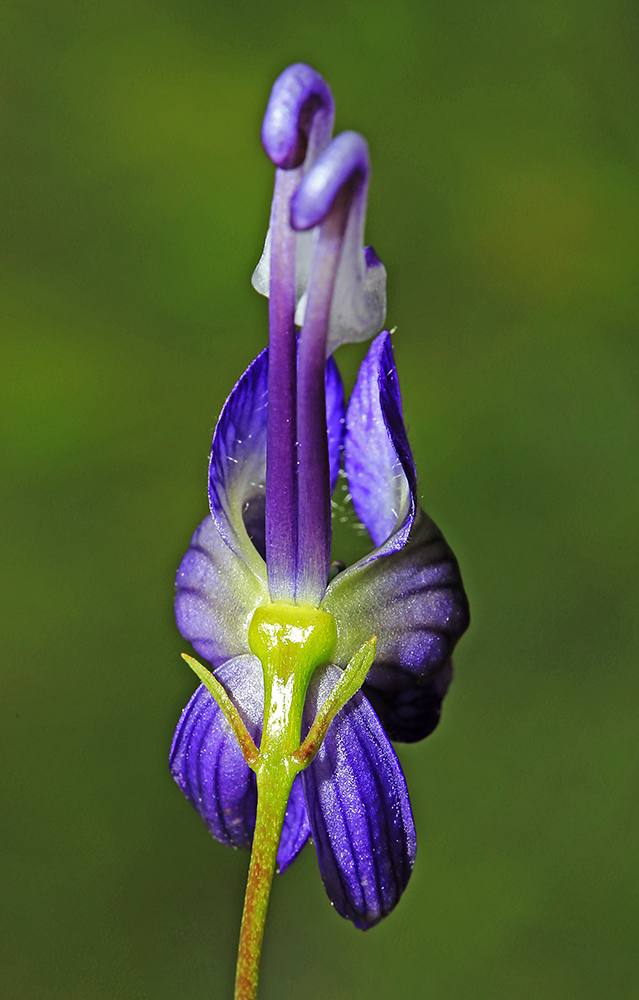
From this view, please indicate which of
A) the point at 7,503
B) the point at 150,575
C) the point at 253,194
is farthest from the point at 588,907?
the point at 253,194

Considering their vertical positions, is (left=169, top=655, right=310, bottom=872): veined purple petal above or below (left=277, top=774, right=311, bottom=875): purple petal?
above

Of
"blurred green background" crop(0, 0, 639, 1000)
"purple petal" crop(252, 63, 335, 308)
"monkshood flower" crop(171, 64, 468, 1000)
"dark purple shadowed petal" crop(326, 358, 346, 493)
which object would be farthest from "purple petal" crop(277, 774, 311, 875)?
"blurred green background" crop(0, 0, 639, 1000)

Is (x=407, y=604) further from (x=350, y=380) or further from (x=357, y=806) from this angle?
(x=350, y=380)

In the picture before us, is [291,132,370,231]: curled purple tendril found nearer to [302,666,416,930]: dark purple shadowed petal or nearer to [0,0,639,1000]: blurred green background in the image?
[302,666,416,930]: dark purple shadowed petal

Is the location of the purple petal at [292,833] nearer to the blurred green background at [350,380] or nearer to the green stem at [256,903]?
the green stem at [256,903]

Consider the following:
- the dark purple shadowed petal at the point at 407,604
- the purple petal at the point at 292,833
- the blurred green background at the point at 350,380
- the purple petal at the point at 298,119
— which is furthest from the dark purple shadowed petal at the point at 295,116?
the blurred green background at the point at 350,380

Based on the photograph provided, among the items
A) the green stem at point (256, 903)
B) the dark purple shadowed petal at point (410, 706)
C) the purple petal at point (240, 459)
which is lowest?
the green stem at point (256, 903)

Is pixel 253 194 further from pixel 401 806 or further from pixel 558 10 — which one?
pixel 401 806
